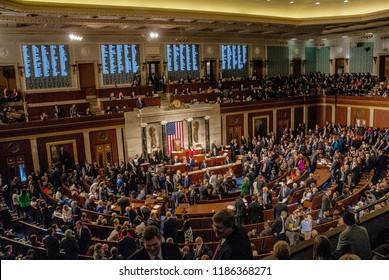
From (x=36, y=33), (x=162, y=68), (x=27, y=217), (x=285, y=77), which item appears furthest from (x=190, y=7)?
(x=27, y=217)

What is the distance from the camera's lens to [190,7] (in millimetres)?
19203

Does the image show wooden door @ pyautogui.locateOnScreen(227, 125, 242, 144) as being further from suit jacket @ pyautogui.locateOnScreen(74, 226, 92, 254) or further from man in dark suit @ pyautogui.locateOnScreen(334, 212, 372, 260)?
man in dark suit @ pyautogui.locateOnScreen(334, 212, 372, 260)

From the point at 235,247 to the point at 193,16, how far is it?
17.4m

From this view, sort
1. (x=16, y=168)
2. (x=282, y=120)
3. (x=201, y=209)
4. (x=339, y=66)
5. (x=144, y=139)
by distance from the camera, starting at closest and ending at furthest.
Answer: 1. (x=201, y=209)
2. (x=16, y=168)
3. (x=144, y=139)
4. (x=282, y=120)
5. (x=339, y=66)

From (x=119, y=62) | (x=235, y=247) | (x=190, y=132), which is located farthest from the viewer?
(x=119, y=62)

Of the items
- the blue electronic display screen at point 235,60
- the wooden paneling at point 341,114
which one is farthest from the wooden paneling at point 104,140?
the wooden paneling at point 341,114

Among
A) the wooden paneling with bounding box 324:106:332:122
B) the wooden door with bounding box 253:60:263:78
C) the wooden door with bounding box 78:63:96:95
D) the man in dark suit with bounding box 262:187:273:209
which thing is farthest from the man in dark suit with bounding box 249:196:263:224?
the wooden door with bounding box 253:60:263:78

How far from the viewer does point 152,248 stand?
3.24m

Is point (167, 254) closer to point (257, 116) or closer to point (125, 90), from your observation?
point (125, 90)

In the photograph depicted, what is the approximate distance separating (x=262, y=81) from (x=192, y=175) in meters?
12.5

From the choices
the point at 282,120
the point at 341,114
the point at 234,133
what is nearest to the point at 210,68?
the point at 234,133

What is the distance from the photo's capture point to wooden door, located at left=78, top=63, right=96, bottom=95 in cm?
2128

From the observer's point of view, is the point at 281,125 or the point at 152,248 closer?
the point at 152,248

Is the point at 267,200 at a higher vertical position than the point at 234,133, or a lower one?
lower
